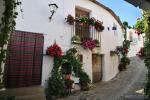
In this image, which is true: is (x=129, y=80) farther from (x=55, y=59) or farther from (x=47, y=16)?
(x=47, y=16)

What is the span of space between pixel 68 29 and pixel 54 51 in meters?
1.92

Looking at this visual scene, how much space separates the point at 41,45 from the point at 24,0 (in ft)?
7.03

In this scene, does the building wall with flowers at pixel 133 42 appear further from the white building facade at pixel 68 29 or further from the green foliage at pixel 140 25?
the green foliage at pixel 140 25

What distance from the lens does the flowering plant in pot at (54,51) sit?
11.8 metres

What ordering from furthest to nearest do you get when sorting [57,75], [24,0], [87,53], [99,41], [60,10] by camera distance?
[99,41]
[87,53]
[60,10]
[57,75]
[24,0]

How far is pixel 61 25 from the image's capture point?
42.4ft

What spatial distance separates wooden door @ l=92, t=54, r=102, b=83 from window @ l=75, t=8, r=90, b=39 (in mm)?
1546

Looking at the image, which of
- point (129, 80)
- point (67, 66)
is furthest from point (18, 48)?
point (129, 80)

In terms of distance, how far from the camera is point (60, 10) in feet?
42.5

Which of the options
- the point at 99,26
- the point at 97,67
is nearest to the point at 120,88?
the point at 97,67

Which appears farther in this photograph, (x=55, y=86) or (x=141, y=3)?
(x=55, y=86)

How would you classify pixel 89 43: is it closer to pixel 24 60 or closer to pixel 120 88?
pixel 120 88

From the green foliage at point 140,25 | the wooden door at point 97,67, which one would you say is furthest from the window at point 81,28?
the green foliage at point 140,25

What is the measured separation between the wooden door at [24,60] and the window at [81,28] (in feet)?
10.2
